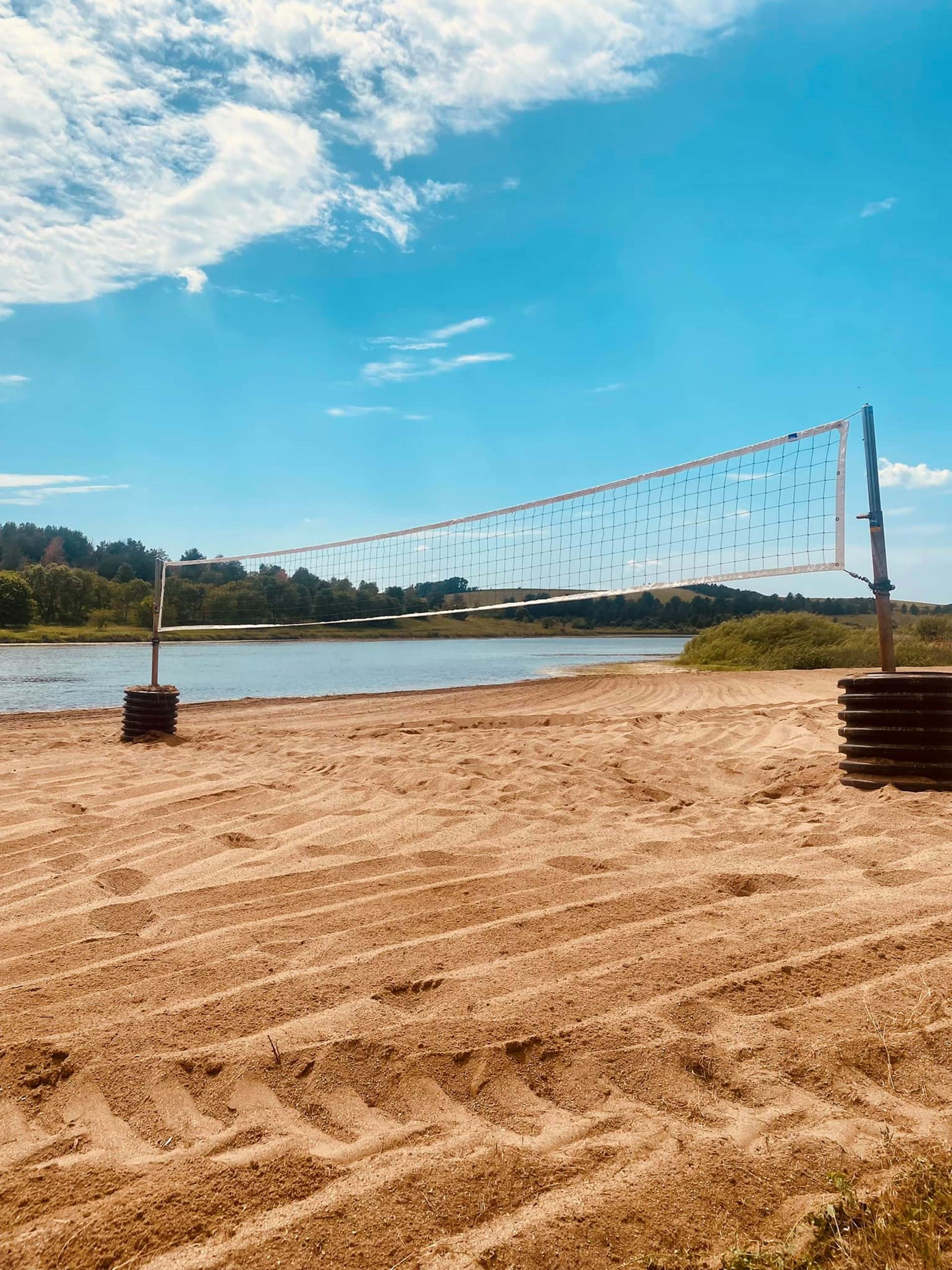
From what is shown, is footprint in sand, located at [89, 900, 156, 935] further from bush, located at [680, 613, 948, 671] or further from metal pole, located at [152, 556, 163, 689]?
bush, located at [680, 613, 948, 671]

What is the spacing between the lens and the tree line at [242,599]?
13.9 meters

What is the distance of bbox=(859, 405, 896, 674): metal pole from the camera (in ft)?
15.6

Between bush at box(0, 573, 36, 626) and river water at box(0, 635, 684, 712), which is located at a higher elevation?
bush at box(0, 573, 36, 626)

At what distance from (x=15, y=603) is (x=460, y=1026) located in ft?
226

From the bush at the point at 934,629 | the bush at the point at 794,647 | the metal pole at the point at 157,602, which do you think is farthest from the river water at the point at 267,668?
the bush at the point at 934,629

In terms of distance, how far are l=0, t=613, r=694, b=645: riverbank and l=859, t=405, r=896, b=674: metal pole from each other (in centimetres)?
2786

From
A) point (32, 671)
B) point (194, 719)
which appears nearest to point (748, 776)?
point (194, 719)

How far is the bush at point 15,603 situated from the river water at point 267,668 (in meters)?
19.3

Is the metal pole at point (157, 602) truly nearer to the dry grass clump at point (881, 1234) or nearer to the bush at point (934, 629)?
the dry grass clump at point (881, 1234)

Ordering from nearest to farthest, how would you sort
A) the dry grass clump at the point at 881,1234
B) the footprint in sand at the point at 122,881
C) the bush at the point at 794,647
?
the dry grass clump at the point at 881,1234 → the footprint in sand at the point at 122,881 → the bush at the point at 794,647

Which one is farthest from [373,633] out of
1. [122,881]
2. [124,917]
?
[124,917]

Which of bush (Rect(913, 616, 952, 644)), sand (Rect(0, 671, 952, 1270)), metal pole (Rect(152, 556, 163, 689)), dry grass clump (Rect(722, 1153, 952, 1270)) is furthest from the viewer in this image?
bush (Rect(913, 616, 952, 644))

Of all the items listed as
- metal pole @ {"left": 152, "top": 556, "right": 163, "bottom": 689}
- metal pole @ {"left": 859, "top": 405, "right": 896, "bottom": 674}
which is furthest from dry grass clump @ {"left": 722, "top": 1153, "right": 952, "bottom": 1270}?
metal pole @ {"left": 152, "top": 556, "right": 163, "bottom": 689}

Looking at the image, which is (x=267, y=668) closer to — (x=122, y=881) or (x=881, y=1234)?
(x=122, y=881)
